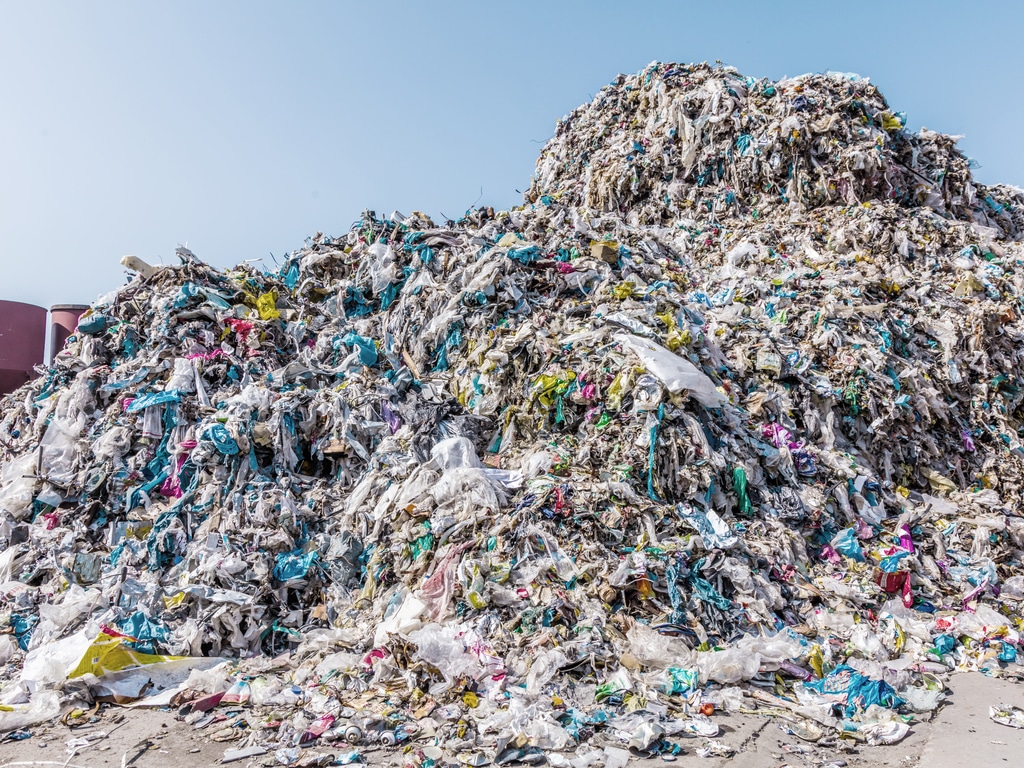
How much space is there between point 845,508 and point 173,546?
16.4ft

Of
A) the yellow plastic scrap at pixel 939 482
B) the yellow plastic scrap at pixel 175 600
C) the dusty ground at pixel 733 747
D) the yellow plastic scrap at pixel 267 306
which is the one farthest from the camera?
the yellow plastic scrap at pixel 267 306

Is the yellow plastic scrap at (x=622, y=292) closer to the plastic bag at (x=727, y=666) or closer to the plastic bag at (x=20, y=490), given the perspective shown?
the plastic bag at (x=727, y=666)

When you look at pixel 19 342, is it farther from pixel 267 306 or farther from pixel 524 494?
pixel 524 494

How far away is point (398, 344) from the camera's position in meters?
6.37

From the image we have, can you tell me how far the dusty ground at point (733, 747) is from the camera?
276 cm

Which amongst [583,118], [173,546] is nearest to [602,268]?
[173,546]

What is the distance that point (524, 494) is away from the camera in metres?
4.34

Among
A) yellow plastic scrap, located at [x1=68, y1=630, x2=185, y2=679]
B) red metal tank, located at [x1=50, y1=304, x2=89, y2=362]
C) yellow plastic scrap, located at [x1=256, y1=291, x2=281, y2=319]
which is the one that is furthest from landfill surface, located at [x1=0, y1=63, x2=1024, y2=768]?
red metal tank, located at [x1=50, y1=304, x2=89, y2=362]

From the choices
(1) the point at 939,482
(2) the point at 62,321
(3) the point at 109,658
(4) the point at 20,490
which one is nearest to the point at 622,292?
(1) the point at 939,482

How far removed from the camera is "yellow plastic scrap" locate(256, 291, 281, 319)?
655 cm

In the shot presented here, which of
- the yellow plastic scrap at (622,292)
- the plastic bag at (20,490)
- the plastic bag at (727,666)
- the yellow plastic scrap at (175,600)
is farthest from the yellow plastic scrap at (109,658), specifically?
the yellow plastic scrap at (622,292)

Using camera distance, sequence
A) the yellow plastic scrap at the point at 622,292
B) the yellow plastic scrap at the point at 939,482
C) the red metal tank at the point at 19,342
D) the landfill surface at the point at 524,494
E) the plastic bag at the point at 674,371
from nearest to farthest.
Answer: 1. the landfill surface at the point at 524,494
2. the plastic bag at the point at 674,371
3. the yellow plastic scrap at the point at 939,482
4. the yellow plastic scrap at the point at 622,292
5. the red metal tank at the point at 19,342

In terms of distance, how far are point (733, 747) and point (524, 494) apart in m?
1.93

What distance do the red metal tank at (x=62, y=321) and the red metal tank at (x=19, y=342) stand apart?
0.37 metres
